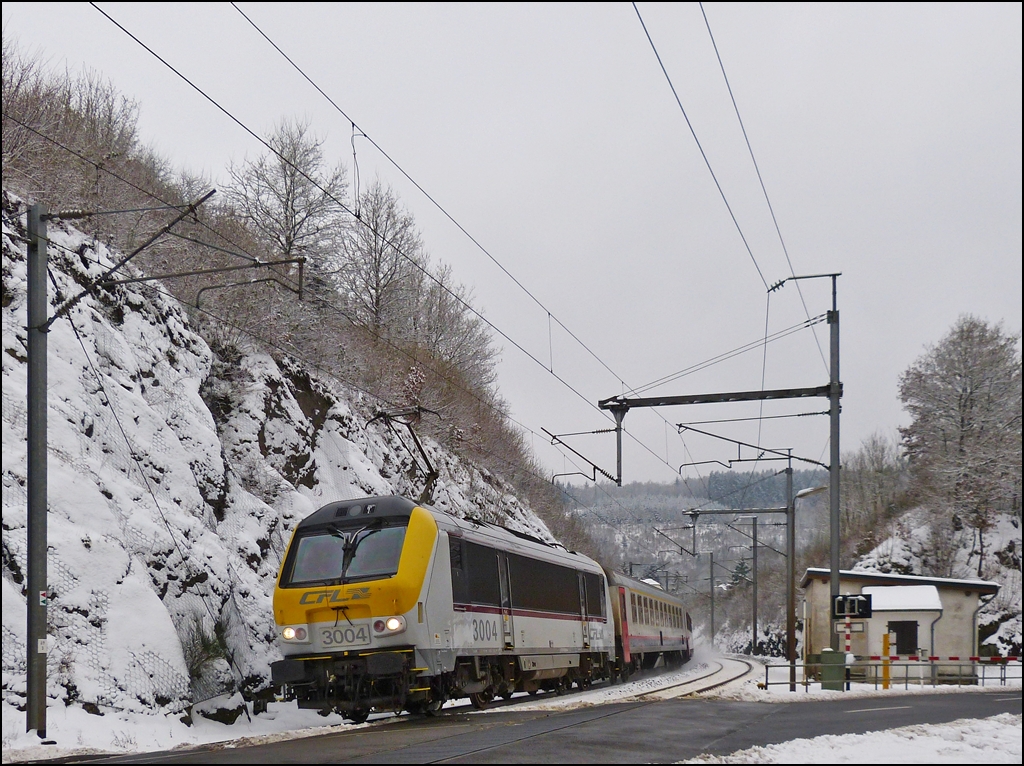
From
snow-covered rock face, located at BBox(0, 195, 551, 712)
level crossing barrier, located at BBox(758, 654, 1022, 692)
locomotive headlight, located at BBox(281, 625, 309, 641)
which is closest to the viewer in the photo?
snow-covered rock face, located at BBox(0, 195, 551, 712)

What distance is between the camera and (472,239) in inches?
852

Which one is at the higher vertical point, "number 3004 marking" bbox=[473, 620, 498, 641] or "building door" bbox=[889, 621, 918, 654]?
"number 3004 marking" bbox=[473, 620, 498, 641]

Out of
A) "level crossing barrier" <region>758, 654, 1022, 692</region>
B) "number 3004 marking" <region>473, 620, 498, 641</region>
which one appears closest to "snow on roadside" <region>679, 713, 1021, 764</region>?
"number 3004 marking" <region>473, 620, 498, 641</region>

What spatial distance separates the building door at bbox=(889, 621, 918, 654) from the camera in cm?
3434

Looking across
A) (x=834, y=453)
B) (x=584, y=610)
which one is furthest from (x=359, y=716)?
(x=834, y=453)

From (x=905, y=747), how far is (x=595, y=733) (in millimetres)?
3391

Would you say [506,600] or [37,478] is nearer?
[37,478]

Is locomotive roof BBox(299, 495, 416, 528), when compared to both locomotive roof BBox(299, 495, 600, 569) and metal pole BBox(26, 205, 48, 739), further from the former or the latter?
metal pole BBox(26, 205, 48, 739)

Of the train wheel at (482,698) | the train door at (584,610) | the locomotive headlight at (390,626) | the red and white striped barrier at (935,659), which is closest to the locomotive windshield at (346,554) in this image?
the locomotive headlight at (390,626)

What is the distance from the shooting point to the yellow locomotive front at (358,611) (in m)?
14.7

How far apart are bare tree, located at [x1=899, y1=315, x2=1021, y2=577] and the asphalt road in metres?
36.0

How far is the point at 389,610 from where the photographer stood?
1477cm

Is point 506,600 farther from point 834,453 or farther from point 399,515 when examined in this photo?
point 834,453

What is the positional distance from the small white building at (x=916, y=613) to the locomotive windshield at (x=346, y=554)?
68.7 ft
